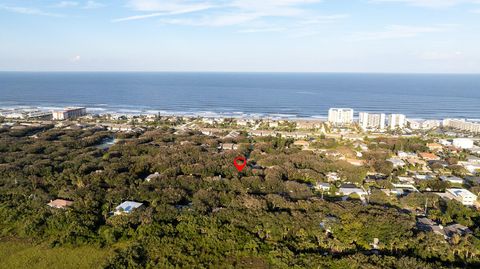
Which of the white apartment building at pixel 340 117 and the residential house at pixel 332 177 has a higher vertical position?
the white apartment building at pixel 340 117

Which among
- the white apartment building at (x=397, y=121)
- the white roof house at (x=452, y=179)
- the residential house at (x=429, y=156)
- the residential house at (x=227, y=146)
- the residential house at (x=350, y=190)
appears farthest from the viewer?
the white apartment building at (x=397, y=121)

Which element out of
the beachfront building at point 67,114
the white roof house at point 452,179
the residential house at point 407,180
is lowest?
the residential house at point 407,180

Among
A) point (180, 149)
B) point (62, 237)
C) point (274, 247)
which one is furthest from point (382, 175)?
point (62, 237)

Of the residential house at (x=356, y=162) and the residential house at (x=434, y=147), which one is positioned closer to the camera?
the residential house at (x=356, y=162)

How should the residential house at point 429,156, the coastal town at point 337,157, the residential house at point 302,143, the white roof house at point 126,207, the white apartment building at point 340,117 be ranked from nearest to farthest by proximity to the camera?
the white roof house at point 126,207
the coastal town at point 337,157
the residential house at point 429,156
the residential house at point 302,143
the white apartment building at point 340,117

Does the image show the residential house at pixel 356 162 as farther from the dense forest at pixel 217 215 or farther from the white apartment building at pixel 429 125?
the white apartment building at pixel 429 125

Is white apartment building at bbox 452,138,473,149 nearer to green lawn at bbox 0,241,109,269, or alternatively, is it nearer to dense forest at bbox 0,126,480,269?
dense forest at bbox 0,126,480,269

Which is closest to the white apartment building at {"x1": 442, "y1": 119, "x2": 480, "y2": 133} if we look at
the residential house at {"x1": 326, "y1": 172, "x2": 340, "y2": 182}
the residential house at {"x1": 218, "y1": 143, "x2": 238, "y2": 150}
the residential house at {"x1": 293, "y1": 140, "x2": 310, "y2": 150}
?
the residential house at {"x1": 293, "y1": 140, "x2": 310, "y2": 150}

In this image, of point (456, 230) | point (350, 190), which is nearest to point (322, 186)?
point (350, 190)

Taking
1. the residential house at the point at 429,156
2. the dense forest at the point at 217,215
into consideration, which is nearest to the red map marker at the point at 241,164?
the dense forest at the point at 217,215
